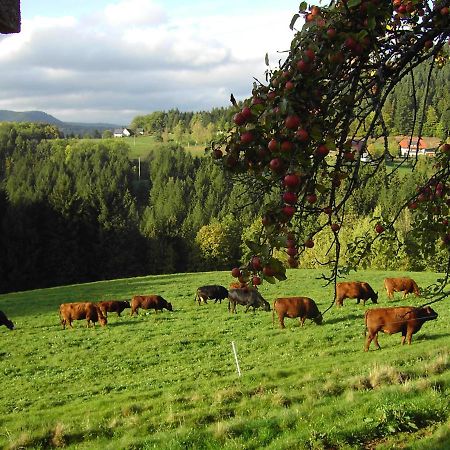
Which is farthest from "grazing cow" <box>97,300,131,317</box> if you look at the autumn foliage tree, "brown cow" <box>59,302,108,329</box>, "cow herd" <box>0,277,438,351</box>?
the autumn foliage tree

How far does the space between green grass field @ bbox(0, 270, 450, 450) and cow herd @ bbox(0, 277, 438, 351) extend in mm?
507

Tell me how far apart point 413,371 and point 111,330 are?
1405cm

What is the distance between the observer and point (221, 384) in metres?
13.0

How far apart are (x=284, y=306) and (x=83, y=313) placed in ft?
30.8

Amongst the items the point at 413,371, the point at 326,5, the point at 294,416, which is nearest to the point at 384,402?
the point at 294,416

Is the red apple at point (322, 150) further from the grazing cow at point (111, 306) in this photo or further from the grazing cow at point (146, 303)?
the grazing cow at point (146, 303)

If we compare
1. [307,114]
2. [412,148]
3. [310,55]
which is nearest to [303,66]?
[310,55]

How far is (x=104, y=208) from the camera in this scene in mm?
66938

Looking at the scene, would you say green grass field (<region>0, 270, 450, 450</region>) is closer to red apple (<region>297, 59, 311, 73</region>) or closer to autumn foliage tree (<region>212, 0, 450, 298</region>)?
autumn foliage tree (<region>212, 0, 450, 298</region>)

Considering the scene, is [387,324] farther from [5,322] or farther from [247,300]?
[5,322]

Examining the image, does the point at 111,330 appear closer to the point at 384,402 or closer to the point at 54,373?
the point at 54,373

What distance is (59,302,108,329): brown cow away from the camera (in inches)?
925

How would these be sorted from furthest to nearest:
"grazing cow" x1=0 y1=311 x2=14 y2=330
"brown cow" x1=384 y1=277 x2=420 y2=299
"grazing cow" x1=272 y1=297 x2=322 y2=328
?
"brown cow" x1=384 y1=277 x2=420 y2=299, "grazing cow" x1=0 y1=311 x2=14 y2=330, "grazing cow" x1=272 y1=297 x2=322 y2=328

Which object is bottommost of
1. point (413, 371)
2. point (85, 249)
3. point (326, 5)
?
point (85, 249)
